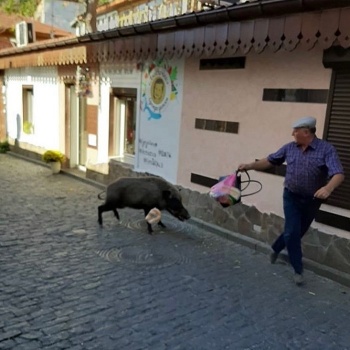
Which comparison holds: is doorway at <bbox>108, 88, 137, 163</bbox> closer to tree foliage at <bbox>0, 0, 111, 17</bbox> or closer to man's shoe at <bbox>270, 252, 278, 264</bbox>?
man's shoe at <bbox>270, 252, 278, 264</bbox>

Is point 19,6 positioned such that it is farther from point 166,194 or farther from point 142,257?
point 142,257

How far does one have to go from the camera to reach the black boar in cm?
591

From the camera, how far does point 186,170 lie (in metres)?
6.96

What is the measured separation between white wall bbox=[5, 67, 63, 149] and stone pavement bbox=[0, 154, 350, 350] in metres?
5.38

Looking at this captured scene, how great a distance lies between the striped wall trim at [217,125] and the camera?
236 inches

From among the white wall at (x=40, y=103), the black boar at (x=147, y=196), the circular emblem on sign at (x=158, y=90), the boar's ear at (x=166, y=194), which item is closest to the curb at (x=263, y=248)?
the black boar at (x=147, y=196)

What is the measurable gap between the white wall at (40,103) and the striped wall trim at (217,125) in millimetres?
5601

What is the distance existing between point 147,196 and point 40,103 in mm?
A: 7376

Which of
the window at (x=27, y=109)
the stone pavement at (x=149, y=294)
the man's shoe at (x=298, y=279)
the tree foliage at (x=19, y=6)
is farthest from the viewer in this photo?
the tree foliage at (x=19, y=6)

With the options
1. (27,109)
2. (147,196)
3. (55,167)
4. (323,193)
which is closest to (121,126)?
(55,167)

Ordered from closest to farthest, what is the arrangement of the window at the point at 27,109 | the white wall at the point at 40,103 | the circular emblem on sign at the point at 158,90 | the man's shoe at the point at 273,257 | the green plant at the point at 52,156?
the man's shoe at the point at 273,257 → the circular emblem on sign at the point at 158,90 → the green plant at the point at 52,156 → the white wall at the point at 40,103 → the window at the point at 27,109

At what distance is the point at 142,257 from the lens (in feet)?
16.4

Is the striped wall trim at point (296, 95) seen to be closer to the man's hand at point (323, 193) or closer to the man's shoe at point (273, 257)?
the man's hand at point (323, 193)

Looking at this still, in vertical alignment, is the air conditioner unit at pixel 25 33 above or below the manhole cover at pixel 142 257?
above
